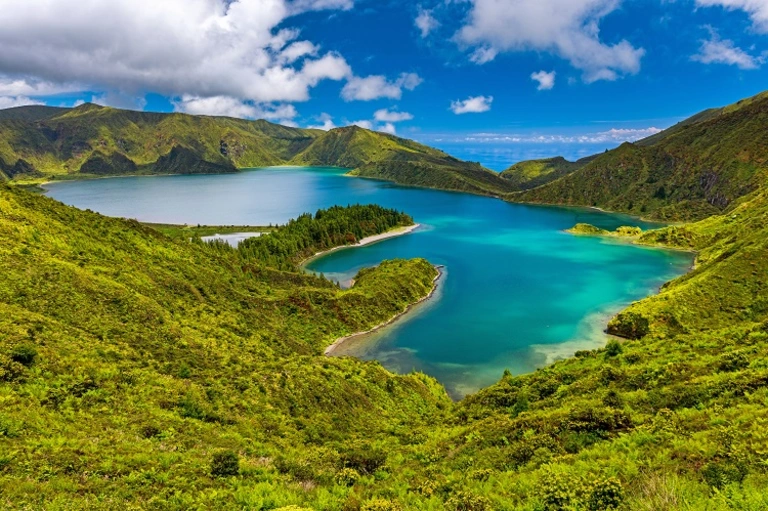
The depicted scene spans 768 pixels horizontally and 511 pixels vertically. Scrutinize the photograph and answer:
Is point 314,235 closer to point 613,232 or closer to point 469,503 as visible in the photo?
point 613,232

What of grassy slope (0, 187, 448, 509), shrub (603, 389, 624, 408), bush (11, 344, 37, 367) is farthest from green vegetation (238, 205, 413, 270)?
shrub (603, 389, 624, 408)

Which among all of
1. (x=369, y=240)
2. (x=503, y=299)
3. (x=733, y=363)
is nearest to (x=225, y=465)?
(x=733, y=363)

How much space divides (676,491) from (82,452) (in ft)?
80.1

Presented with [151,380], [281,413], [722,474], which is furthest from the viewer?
[281,413]

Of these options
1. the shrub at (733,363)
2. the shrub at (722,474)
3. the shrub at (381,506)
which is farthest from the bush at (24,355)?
the shrub at (733,363)

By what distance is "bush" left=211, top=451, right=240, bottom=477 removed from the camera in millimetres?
20719

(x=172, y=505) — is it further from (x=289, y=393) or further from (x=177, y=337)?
(x=177, y=337)

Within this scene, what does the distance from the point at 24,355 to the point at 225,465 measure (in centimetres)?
1580

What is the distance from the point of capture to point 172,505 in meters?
17.1

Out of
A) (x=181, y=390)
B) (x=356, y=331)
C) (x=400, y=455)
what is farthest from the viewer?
(x=356, y=331)

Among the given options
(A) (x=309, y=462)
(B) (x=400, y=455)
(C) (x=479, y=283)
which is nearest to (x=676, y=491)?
(B) (x=400, y=455)

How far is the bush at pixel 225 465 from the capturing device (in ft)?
68.0

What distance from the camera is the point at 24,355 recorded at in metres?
26.2

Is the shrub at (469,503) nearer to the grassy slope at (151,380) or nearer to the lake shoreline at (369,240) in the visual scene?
the grassy slope at (151,380)
